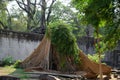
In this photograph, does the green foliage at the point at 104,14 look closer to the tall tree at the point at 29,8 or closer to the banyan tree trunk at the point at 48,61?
the banyan tree trunk at the point at 48,61

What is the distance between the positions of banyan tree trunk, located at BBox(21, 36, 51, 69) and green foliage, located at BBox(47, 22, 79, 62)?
0.56 m

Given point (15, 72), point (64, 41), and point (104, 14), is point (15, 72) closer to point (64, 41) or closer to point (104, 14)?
point (64, 41)

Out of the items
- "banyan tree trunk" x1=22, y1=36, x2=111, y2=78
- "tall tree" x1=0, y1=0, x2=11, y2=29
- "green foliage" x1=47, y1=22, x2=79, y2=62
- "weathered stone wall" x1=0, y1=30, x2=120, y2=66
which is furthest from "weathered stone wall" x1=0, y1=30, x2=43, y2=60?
"tall tree" x1=0, y1=0, x2=11, y2=29

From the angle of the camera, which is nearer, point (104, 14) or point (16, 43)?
point (104, 14)

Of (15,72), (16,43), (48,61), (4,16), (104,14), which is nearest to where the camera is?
(104,14)

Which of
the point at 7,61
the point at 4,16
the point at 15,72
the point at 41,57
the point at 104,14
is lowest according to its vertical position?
the point at 15,72

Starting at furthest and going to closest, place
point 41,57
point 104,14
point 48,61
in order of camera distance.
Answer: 1. point 41,57
2. point 48,61
3. point 104,14

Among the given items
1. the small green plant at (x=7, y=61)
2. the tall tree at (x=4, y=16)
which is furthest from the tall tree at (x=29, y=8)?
the small green plant at (x=7, y=61)

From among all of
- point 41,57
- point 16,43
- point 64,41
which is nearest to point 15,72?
point 41,57

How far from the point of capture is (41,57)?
50.4 ft

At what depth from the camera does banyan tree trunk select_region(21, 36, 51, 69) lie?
15.0m

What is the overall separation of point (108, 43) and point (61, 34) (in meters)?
4.07

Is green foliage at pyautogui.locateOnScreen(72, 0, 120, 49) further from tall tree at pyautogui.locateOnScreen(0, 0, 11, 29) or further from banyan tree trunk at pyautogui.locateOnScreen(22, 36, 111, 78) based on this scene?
tall tree at pyautogui.locateOnScreen(0, 0, 11, 29)

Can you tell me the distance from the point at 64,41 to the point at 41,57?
66.5 inches
